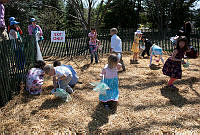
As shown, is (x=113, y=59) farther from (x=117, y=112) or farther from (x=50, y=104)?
(x=50, y=104)

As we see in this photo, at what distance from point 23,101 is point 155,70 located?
4277 millimetres

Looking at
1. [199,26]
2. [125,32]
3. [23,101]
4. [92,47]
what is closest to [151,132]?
[23,101]

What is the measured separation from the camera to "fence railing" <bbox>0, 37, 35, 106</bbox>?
11.7 feet

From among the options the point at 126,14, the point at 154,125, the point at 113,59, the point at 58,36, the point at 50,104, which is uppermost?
the point at 126,14

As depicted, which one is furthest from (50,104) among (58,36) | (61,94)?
(58,36)

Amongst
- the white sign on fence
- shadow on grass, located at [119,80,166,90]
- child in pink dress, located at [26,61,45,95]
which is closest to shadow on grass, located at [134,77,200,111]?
shadow on grass, located at [119,80,166,90]

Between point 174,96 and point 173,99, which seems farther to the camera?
point 174,96

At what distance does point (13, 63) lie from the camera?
398 centimetres

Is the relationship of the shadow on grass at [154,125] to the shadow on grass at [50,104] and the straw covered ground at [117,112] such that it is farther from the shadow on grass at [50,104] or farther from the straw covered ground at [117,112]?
the shadow on grass at [50,104]

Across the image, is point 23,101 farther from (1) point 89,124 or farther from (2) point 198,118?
(2) point 198,118

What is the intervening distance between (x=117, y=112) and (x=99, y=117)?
390 mm

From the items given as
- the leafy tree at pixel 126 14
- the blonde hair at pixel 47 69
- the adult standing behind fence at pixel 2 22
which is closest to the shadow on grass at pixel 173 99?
the blonde hair at pixel 47 69

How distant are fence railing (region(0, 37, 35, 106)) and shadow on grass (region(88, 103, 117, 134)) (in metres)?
1.97

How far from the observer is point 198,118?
314 cm
